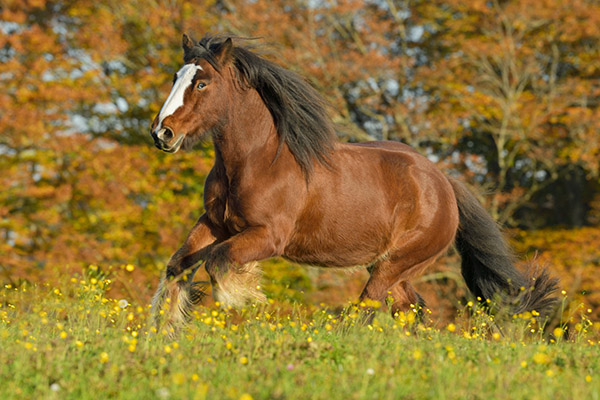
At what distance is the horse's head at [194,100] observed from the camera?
17.7 feet

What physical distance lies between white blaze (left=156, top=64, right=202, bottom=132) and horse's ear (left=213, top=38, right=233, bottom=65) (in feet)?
0.68

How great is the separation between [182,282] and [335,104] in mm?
13313

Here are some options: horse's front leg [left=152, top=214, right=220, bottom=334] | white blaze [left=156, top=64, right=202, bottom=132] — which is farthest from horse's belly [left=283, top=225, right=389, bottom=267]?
white blaze [left=156, top=64, right=202, bottom=132]

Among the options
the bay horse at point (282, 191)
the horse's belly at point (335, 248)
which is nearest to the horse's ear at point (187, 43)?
the bay horse at point (282, 191)

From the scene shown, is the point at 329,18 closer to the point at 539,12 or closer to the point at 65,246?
the point at 539,12

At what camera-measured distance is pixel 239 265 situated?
214 inches

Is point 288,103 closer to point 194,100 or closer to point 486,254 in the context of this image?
point 194,100

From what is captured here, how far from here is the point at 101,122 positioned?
22.3m

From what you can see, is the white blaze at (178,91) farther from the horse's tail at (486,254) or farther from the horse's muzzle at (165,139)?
the horse's tail at (486,254)

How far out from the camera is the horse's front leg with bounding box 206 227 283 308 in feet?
17.6

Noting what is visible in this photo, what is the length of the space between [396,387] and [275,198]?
2.61m

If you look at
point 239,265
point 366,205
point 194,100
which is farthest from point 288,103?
point 239,265

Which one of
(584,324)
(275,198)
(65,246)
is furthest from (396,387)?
(65,246)

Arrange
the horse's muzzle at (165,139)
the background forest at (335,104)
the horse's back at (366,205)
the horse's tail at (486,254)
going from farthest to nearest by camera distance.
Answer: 1. the background forest at (335,104)
2. the horse's tail at (486,254)
3. the horse's back at (366,205)
4. the horse's muzzle at (165,139)
